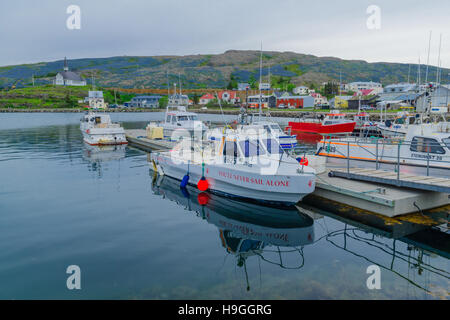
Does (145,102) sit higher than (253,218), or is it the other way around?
(145,102)

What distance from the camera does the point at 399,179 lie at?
11.1 meters

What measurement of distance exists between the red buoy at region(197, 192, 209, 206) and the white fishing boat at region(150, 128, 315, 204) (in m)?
0.41

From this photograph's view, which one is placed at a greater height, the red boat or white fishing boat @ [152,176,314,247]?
the red boat

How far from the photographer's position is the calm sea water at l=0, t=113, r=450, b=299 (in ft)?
23.1

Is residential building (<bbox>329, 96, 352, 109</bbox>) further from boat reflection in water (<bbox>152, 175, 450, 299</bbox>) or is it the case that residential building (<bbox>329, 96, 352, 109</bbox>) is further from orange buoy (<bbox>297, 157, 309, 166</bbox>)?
boat reflection in water (<bbox>152, 175, 450, 299</bbox>)

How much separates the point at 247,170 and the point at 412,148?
690cm

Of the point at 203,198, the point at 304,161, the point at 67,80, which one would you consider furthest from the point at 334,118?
the point at 67,80

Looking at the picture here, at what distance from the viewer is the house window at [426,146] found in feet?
39.9

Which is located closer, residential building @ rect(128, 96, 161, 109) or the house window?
the house window

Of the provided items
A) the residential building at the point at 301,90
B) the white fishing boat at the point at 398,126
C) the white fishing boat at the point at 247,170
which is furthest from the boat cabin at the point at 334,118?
the residential building at the point at 301,90

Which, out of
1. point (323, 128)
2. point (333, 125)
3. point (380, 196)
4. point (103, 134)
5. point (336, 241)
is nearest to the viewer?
point (336, 241)

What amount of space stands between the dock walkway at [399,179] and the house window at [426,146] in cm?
146

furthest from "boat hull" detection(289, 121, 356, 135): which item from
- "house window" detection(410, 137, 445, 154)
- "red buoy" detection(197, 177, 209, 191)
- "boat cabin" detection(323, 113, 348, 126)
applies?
"red buoy" detection(197, 177, 209, 191)

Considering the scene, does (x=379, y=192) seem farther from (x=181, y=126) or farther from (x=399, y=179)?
(x=181, y=126)
